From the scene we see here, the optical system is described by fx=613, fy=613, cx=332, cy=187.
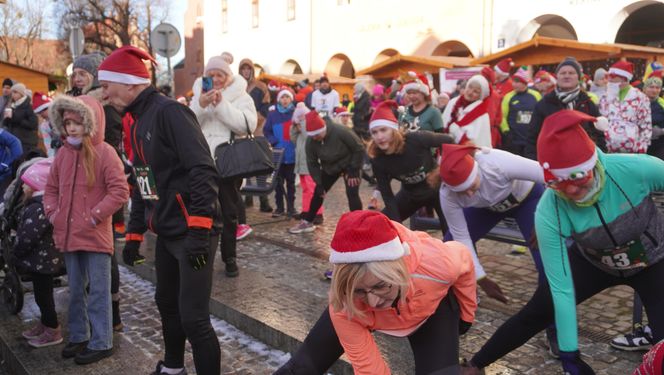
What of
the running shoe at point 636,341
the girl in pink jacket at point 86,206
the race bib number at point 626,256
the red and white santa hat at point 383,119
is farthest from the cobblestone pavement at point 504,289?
the girl in pink jacket at point 86,206

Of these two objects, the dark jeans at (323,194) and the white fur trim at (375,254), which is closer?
the white fur trim at (375,254)

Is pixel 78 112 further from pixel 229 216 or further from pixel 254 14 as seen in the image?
pixel 254 14

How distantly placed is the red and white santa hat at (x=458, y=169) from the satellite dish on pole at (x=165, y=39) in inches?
293

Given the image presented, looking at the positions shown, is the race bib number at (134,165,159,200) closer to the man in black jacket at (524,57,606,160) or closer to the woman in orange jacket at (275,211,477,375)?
the woman in orange jacket at (275,211,477,375)

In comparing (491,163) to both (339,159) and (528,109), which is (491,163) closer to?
(339,159)

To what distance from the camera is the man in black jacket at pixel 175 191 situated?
325 cm

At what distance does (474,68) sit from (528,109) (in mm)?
5766

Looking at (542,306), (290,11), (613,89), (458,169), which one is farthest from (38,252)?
(290,11)

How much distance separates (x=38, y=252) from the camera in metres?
4.52

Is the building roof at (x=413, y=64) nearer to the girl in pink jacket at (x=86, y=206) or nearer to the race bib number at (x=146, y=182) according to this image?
the girl in pink jacket at (x=86, y=206)

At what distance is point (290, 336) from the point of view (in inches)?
168

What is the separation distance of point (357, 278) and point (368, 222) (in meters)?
0.22

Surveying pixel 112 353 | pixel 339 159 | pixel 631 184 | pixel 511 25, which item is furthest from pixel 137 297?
pixel 511 25

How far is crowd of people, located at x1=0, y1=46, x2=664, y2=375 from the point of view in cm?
257
